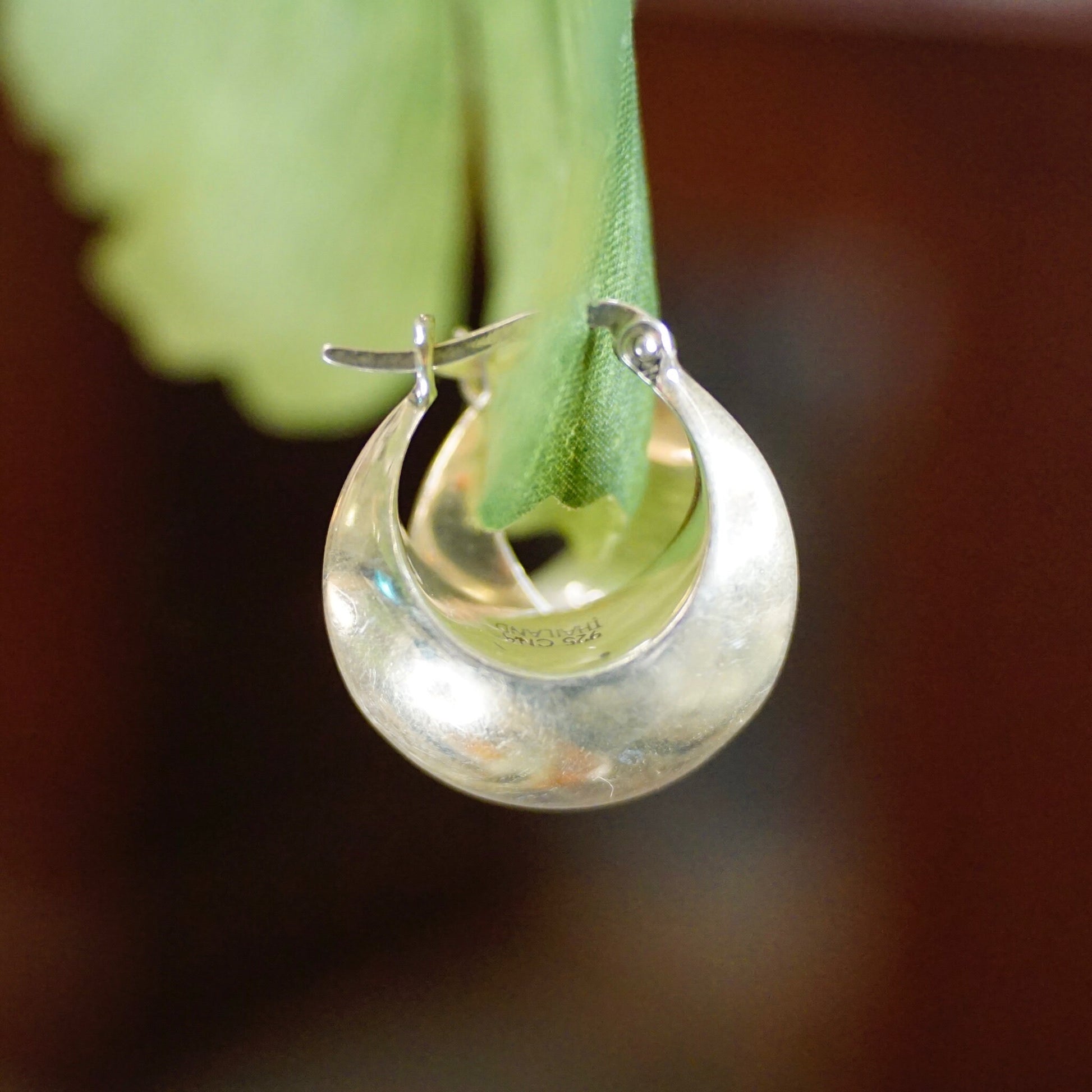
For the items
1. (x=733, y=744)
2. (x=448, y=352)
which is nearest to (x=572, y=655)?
(x=448, y=352)

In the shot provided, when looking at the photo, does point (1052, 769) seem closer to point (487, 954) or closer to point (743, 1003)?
point (743, 1003)

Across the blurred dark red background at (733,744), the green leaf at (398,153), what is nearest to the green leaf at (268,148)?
the green leaf at (398,153)

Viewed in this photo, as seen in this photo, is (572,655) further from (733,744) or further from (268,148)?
(733,744)

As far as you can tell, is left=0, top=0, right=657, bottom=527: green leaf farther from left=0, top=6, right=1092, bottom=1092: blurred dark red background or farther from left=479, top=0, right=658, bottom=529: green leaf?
left=0, top=6, right=1092, bottom=1092: blurred dark red background

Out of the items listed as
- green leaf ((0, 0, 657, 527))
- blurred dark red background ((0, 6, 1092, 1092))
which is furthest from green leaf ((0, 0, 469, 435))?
blurred dark red background ((0, 6, 1092, 1092))

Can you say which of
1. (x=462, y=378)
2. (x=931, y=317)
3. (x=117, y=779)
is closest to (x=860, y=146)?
(x=931, y=317)

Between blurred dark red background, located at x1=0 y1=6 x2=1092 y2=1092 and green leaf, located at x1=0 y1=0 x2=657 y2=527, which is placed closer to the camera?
green leaf, located at x1=0 y1=0 x2=657 y2=527

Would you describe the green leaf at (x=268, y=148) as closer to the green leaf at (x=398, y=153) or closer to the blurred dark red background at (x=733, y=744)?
the green leaf at (x=398, y=153)
